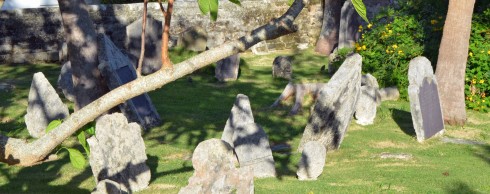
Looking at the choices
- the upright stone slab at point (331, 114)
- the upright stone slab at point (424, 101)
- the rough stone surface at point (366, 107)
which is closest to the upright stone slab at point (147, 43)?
the rough stone surface at point (366, 107)

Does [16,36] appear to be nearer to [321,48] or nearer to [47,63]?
[47,63]

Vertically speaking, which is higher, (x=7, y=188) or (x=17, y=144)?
(x=17, y=144)

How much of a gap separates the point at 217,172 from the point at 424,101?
6.12m

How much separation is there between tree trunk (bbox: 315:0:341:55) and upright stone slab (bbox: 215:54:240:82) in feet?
15.2

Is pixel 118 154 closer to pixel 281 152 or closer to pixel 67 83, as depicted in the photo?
pixel 281 152

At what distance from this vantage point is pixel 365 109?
1427 centimetres

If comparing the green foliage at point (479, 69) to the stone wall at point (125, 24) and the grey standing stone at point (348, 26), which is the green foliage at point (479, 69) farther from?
the stone wall at point (125, 24)

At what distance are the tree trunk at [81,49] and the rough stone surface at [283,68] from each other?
5998 millimetres

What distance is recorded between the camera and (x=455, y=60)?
575 inches

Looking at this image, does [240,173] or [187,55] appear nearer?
[240,173]

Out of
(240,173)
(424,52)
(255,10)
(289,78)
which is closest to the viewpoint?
(240,173)

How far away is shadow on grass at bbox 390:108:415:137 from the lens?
45.9 feet

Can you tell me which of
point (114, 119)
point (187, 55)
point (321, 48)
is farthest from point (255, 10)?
point (114, 119)

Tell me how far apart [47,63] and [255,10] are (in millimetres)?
5640
